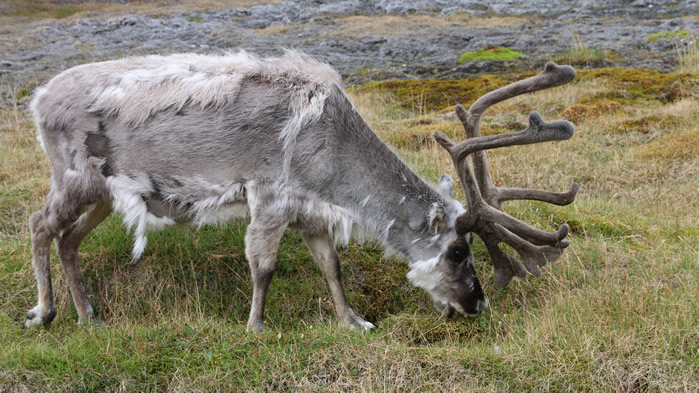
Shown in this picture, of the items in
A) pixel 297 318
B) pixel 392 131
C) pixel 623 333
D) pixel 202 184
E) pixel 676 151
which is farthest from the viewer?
pixel 392 131

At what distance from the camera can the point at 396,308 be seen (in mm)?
6066

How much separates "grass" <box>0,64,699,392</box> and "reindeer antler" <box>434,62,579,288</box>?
29 cm

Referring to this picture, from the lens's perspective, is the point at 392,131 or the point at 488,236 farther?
the point at 392,131

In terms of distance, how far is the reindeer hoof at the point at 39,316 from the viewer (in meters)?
5.68

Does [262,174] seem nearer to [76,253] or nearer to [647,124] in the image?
[76,253]

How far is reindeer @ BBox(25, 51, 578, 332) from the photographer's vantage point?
210 inches

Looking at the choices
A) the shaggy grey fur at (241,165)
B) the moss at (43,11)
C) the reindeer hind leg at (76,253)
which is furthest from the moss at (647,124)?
the moss at (43,11)

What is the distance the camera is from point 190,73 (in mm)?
5703

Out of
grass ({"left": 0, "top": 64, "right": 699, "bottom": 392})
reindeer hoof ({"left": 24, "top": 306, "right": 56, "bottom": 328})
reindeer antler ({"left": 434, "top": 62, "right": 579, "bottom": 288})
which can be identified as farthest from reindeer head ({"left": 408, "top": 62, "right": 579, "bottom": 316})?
reindeer hoof ({"left": 24, "top": 306, "right": 56, "bottom": 328})

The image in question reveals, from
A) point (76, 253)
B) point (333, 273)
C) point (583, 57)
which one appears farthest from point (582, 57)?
point (76, 253)

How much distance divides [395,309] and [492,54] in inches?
674

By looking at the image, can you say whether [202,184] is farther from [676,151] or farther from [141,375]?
[676,151]

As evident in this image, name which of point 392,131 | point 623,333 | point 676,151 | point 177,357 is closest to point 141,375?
point 177,357

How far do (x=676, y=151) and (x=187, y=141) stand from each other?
297 inches
